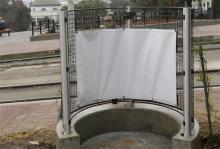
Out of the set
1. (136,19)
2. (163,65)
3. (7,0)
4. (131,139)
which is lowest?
(131,139)

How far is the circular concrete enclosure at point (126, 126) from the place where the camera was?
5672 millimetres

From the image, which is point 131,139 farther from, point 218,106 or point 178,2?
point 178,2

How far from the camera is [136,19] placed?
6.24 meters

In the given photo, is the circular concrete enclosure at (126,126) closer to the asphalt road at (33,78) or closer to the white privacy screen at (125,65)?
the white privacy screen at (125,65)

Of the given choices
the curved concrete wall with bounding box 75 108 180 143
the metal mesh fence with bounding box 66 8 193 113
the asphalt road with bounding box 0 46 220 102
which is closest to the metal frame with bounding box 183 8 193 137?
the metal mesh fence with bounding box 66 8 193 113

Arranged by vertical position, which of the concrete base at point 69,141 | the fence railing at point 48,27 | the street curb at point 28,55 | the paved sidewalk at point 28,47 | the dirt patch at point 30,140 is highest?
the fence railing at point 48,27

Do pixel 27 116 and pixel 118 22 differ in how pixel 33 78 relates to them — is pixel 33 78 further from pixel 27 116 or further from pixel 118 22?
pixel 118 22

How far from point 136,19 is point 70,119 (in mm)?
1842

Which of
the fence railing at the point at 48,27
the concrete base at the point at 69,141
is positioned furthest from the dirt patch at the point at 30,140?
the fence railing at the point at 48,27

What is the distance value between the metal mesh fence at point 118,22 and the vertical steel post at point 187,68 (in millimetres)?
153

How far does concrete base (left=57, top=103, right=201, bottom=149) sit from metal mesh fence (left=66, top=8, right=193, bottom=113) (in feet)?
0.82

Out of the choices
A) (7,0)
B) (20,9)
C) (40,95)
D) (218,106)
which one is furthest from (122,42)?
(7,0)

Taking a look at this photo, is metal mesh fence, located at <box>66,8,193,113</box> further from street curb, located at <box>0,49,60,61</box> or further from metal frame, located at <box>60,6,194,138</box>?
street curb, located at <box>0,49,60,61</box>

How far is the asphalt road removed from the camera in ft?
35.3
